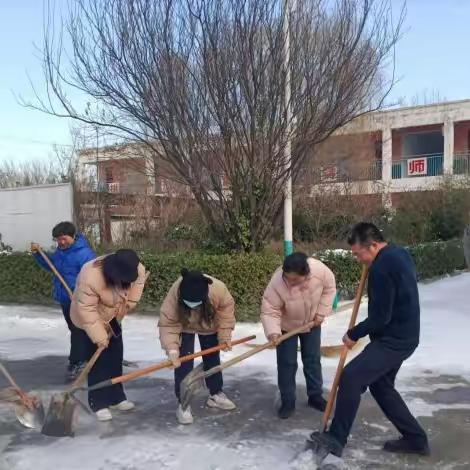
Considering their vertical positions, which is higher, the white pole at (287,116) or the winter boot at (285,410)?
the white pole at (287,116)

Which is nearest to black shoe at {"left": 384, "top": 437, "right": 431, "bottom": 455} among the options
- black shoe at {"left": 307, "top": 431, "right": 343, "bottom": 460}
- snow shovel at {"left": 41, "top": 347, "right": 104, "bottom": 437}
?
black shoe at {"left": 307, "top": 431, "right": 343, "bottom": 460}

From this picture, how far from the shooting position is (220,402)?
466cm

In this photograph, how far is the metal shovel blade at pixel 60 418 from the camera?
13.3 feet

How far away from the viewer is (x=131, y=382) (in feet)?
18.0

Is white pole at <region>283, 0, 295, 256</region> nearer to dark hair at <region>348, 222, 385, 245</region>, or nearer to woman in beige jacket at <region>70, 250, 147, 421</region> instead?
woman in beige jacket at <region>70, 250, 147, 421</region>

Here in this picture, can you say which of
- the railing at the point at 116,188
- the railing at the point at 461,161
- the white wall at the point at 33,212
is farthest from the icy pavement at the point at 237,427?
the railing at the point at 461,161

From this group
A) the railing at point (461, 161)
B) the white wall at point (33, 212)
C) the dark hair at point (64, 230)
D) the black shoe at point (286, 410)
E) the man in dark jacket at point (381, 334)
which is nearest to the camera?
the man in dark jacket at point (381, 334)

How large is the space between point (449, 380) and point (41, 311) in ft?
22.4

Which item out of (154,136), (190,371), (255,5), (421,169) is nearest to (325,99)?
(255,5)

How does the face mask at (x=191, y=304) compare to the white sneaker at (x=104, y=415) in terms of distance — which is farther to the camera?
the white sneaker at (x=104, y=415)

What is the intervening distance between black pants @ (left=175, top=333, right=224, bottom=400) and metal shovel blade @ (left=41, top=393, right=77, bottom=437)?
866 millimetres

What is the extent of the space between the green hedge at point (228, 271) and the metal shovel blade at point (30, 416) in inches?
159

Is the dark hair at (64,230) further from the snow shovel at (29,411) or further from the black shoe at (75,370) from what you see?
the snow shovel at (29,411)

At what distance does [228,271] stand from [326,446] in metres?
4.66
